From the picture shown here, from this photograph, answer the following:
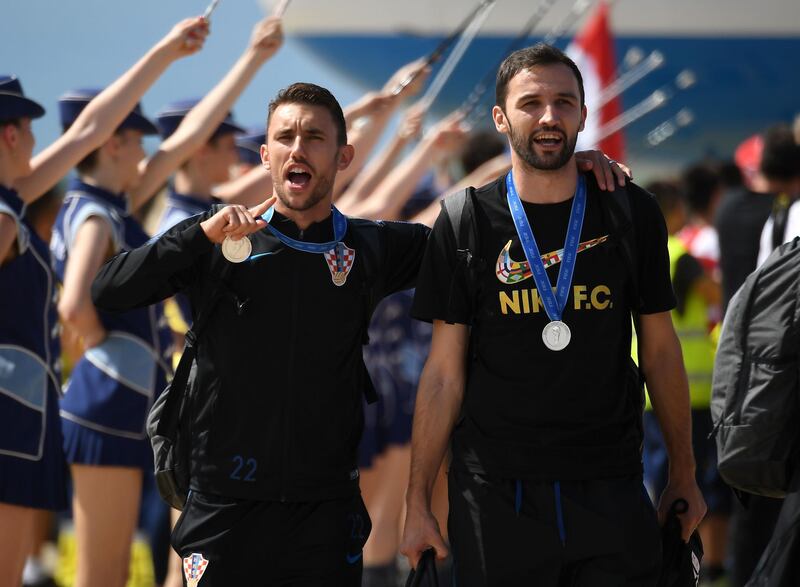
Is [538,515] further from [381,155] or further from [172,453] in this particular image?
[381,155]

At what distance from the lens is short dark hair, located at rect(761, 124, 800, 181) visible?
6.26 meters

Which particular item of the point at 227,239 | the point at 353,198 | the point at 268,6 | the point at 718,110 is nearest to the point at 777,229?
the point at 353,198

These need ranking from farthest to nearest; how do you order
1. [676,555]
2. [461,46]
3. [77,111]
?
[461,46] → [77,111] → [676,555]

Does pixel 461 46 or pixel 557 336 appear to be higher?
pixel 461 46

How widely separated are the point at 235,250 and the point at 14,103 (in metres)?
1.37

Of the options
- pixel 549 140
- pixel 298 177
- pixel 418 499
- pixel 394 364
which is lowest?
pixel 418 499

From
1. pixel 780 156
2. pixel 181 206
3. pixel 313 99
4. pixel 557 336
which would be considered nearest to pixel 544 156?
pixel 557 336

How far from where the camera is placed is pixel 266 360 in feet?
12.2

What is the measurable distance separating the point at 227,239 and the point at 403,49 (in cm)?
2452

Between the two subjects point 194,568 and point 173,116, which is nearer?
point 194,568

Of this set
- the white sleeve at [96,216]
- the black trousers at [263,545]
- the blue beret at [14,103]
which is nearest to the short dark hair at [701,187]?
the white sleeve at [96,216]

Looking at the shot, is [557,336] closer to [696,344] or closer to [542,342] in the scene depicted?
[542,342]

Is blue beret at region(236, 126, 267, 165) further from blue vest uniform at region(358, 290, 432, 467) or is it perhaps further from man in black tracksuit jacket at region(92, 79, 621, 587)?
man in black tracksuit jacket at region(92, 79, 621, 587)

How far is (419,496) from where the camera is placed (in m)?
3.65
